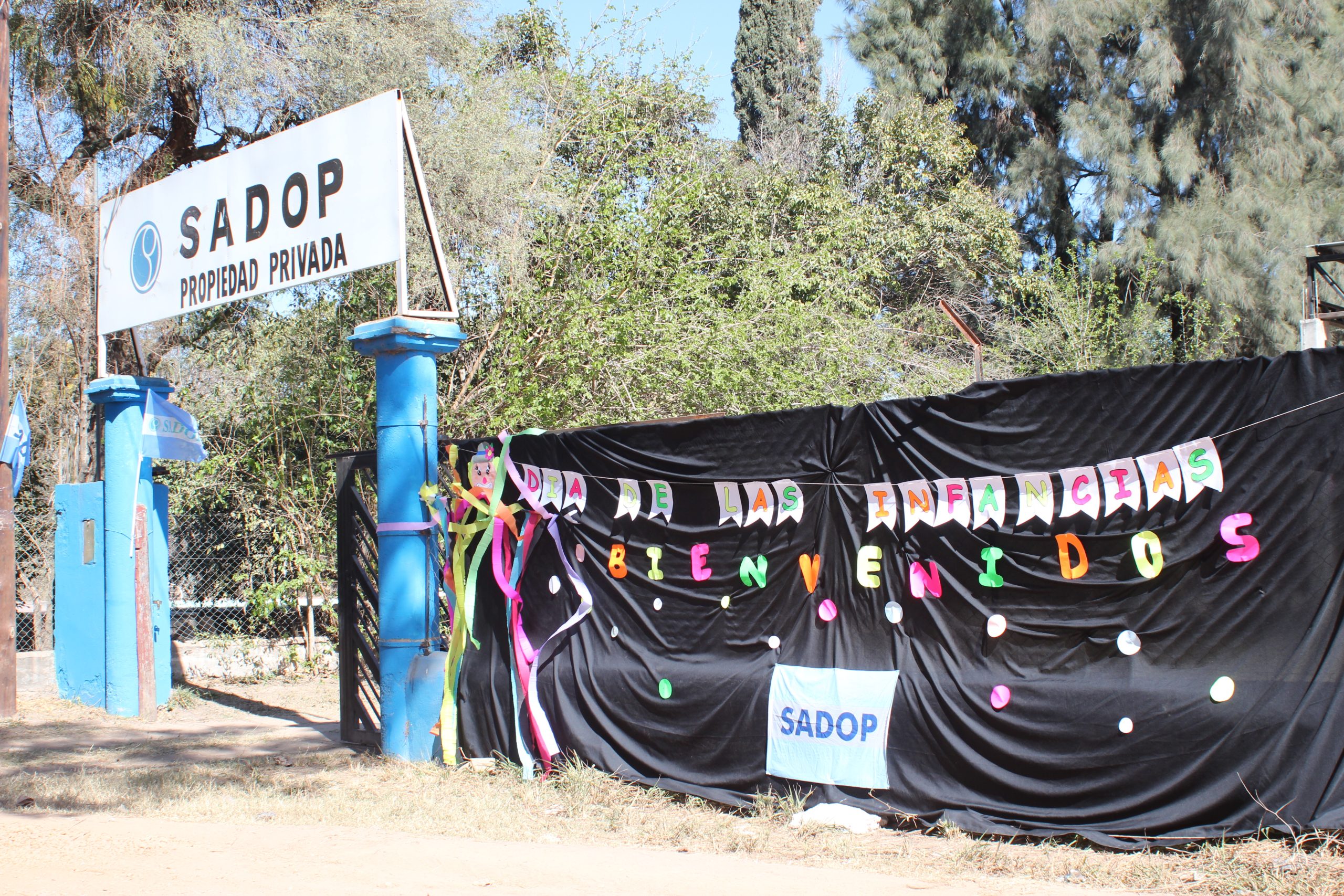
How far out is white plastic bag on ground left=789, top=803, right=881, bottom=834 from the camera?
5.25 m

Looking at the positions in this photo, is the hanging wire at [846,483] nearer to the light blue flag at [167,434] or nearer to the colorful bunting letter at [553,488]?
the colorful bunting letter at [553,488]

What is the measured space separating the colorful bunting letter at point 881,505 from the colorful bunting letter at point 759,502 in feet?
1.97

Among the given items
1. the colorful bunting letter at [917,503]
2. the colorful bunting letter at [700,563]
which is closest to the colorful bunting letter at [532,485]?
the colorful bunting letter at [700,563]

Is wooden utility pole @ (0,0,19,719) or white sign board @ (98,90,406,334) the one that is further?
wooden utility pole @ (0,0,19,719)

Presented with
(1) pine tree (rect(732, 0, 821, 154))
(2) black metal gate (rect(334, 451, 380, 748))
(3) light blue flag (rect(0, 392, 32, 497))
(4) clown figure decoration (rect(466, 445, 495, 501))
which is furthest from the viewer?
(1) pine tree (rect(732, 0, 821, 154))

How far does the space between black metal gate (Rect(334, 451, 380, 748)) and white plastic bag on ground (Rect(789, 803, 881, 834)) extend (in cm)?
389

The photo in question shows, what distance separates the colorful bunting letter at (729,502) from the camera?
241 inches

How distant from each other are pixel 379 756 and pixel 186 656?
5.84m

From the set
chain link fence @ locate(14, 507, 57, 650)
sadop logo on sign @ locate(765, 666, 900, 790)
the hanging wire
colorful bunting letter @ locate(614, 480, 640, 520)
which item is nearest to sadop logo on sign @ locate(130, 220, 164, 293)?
chain link fence @ locate(14, 507, 57, 650)

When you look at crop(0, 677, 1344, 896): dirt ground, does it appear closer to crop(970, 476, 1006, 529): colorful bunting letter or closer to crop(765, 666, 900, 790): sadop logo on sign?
crop(765, 666, 900, 790): sadop logo on sign

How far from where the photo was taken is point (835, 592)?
225 inches

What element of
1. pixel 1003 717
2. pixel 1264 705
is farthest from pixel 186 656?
pixel 1264 705

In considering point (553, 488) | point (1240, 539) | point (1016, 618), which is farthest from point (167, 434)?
point (1240, 539)

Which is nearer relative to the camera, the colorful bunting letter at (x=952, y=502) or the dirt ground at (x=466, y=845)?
the dirt ground at (x=466, y=845)
